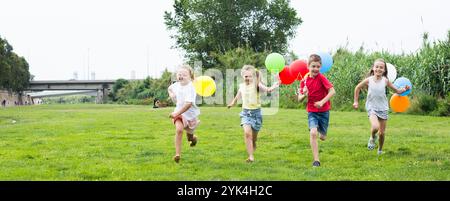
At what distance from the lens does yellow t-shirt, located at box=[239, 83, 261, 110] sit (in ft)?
29.5

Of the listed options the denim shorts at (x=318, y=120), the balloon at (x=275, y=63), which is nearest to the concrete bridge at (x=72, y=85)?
the balloon at (x=275, y=63)

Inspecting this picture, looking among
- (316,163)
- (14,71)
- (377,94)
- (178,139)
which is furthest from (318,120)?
(14,71)

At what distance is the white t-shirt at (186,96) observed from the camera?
29.2 ft

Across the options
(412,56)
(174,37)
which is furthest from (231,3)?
(412,56)

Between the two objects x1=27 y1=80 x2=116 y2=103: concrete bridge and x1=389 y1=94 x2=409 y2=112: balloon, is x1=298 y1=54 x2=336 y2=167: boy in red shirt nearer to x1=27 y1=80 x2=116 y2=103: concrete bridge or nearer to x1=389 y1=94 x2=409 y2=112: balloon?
x1=389 y1=94 x2=409 y2=112: balloon

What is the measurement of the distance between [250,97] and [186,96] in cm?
106

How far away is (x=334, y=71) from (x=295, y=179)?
21.4 meters

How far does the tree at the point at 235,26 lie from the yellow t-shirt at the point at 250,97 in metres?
47.8

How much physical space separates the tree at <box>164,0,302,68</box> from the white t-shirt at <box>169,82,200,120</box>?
47711mm

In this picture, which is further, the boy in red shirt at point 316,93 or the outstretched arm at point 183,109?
the outstretched arm at point 183,109

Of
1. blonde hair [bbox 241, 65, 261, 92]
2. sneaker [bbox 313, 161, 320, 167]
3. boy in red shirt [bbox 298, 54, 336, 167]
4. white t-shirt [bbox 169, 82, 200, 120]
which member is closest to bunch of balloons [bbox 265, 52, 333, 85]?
blonde hair [bbox 241, 65, 261, 92]

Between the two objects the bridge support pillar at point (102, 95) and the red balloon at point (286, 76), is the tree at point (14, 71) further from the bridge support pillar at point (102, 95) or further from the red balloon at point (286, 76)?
the red balloon at point (286, 76)

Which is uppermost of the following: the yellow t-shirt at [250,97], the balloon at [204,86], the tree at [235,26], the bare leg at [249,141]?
the tree at [235,26]
